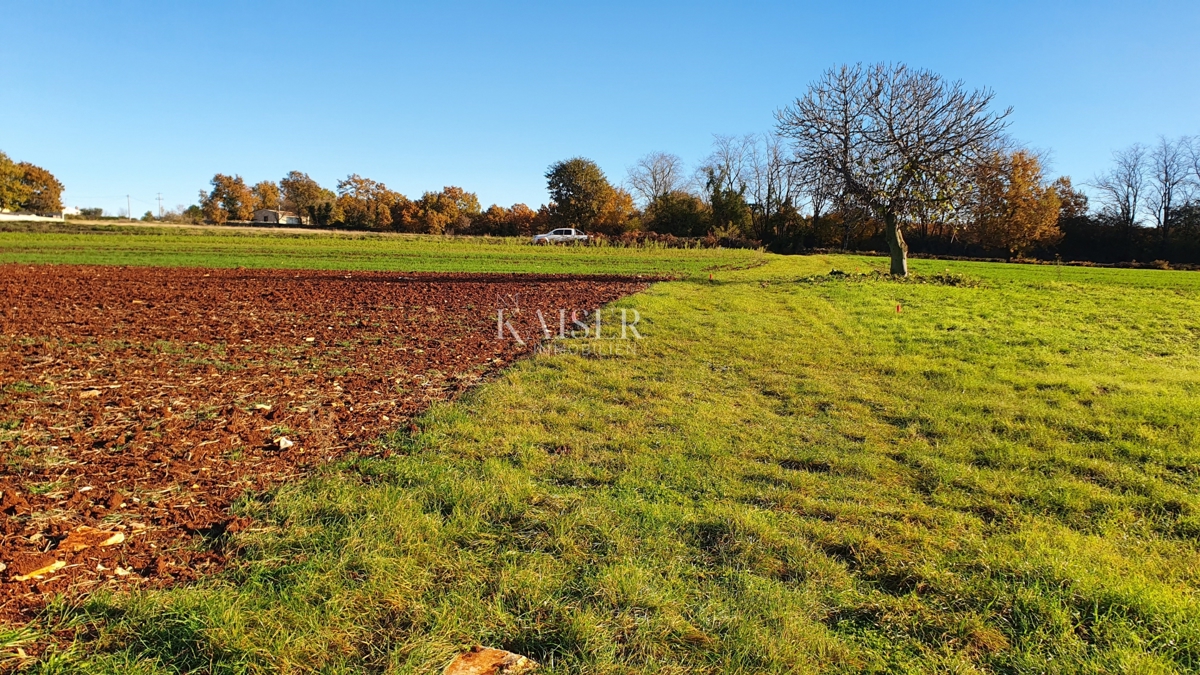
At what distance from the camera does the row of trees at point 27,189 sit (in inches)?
3189

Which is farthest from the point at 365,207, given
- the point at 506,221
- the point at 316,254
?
the point at 316,254

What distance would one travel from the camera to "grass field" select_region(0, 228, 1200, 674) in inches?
94.8

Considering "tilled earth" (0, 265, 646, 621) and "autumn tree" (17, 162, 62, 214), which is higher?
"autumn tree" (17, 162, 62, 214)

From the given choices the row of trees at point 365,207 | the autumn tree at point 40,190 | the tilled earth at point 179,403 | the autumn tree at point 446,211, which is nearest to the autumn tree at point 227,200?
the row of trees at point 365,207

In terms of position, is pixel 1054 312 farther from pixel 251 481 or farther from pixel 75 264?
pixel 75 264

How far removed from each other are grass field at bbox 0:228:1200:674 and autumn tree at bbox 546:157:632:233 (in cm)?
5632

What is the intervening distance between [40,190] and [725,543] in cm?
12707

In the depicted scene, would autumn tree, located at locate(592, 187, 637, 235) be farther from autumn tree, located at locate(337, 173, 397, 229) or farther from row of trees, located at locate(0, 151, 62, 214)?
row of trees, located at locate(0, 151, 62, 214)

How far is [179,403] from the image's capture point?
5590mm

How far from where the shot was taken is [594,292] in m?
17.1
